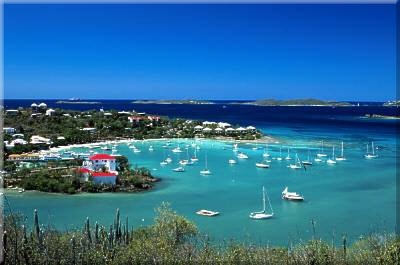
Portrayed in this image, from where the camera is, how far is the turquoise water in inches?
377

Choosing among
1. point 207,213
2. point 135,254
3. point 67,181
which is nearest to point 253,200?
point 207,213

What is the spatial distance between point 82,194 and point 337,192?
8059mm

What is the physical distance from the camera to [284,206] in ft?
37.6

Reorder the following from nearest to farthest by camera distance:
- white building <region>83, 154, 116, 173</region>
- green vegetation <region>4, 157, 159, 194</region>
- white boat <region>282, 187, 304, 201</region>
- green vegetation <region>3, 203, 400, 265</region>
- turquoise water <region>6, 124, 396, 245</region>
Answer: green vegetation <region>3, 203, 400, 265</region> < turquoise water <region>6, 124, 396, 245</region> < white boat <region>282, 187, 304, 201</region> < green vegetation <region>4, 157, 159, 194</region> < white building <region>83, 154, 116, 173</region>

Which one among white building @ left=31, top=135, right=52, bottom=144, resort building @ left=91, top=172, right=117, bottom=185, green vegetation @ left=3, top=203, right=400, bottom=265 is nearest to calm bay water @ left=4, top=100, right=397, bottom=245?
resort building @ left=91, top=172, right=117, bottom=185

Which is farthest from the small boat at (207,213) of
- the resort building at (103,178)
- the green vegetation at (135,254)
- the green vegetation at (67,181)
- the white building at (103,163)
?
the white building at (103,163)

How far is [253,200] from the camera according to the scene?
12.0 meters

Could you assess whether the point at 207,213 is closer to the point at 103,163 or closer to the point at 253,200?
the point at 253,200

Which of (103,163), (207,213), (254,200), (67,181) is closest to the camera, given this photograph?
(207,213)

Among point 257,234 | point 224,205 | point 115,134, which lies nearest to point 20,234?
point 257,234

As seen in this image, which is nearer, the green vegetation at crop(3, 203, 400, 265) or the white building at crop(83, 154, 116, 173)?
the green vegetation at crop(3, 203, 400, 265)

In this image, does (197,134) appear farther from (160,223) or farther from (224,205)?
(160,223)

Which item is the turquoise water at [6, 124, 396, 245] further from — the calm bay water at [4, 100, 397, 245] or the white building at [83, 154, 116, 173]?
the white building at [83, 154, 116, 173]

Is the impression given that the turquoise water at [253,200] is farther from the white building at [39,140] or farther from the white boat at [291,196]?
the white building at [39,140]
